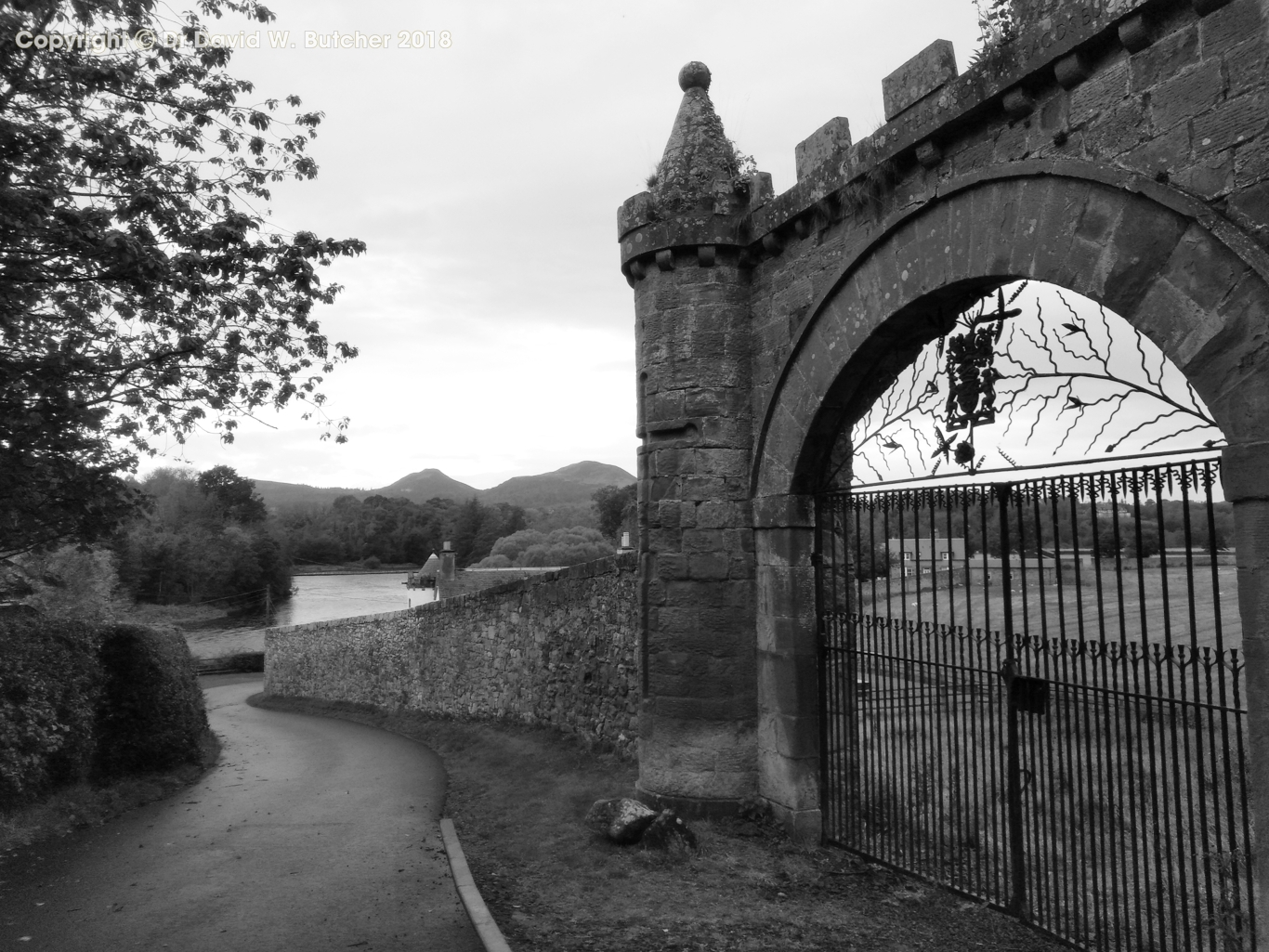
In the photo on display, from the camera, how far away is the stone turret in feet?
22.2

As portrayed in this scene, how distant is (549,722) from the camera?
11.8 metres

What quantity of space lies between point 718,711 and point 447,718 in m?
10.0

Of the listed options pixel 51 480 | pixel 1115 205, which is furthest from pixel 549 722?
pixel 1115 205

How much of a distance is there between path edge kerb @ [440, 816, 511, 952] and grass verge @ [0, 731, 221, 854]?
3.78m

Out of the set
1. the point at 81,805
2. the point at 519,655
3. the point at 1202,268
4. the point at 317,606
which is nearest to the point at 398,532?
the point at 317,606

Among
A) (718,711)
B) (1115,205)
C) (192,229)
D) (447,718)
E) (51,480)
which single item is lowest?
(447,718)

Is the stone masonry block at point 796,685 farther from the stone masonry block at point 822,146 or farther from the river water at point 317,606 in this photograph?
the river water at point 317,606

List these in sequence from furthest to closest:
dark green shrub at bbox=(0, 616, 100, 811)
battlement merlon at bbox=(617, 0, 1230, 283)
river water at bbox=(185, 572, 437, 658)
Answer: river water at bbox=(185, 572, 437, 658) < dark green shrub at bbox=(0, 616, 100, 811) < battlement merlon at bbox=(617, 0, 1230, 283)

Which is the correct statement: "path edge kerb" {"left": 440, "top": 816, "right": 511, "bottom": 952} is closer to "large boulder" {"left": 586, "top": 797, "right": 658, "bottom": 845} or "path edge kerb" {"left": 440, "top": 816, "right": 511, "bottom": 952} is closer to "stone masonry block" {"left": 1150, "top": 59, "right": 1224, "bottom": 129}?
"large boulder" {"left": 586, "top": 797, "right": 658, "bottom": 845}

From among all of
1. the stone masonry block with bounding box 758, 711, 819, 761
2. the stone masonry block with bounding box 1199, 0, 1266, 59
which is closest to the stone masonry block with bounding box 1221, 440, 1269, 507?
the stone masonry block with bounding box 1199, 0, 1266, 59

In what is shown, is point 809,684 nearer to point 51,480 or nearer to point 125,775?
point 51,480

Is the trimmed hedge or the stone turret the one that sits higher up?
the stone turret

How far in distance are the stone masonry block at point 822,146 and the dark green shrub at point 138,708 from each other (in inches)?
371

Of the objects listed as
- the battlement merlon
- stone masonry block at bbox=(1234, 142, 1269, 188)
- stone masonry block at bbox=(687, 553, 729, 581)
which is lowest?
stone masonry block at bbox=(687, 553, 729, 581)
